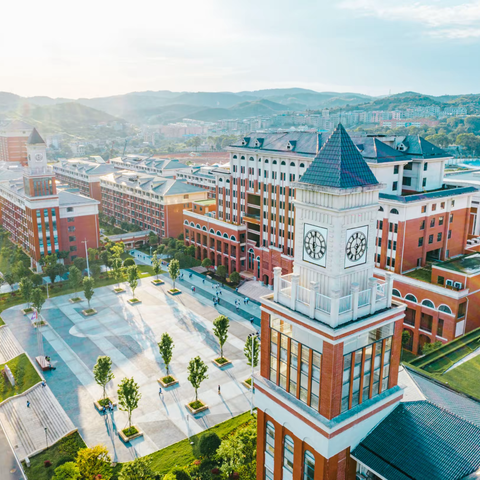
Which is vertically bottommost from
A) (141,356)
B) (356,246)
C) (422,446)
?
(141,356)

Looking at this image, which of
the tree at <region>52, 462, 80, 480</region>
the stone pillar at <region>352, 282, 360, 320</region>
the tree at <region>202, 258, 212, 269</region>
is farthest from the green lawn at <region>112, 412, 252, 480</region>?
the tree at <region>202, 258, 212, 269</region>

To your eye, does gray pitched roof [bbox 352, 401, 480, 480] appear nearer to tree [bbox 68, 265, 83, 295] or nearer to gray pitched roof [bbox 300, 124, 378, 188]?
gray pitched roof [bbox 300, 124, 378, 188]

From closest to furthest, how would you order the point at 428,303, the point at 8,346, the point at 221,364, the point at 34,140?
the point at 221,364
the point at 428,303
the point at 8,346
the point at 34,140

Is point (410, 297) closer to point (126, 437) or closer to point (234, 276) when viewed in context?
point (234, 276)

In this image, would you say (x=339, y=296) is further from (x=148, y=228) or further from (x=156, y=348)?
(x=148, y=228)

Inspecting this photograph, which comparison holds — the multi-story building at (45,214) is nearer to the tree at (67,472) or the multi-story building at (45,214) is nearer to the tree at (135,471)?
the tree at (67,472)

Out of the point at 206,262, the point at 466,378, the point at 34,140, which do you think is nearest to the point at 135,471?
the point at 466,378
